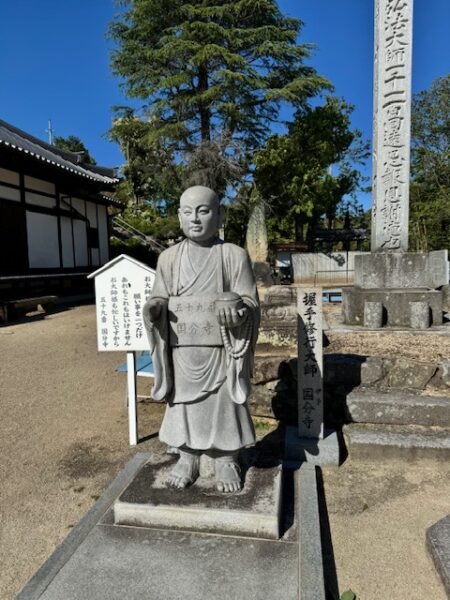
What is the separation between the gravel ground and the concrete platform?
304 millimetres

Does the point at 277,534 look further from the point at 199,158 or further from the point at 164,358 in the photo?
the point at 199,158

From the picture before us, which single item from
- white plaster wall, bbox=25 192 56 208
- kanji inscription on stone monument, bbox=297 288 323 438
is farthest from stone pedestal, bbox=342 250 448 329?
white plaster wall, bbox=25 192 56 208

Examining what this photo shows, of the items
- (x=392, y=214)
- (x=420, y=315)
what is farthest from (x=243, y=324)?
(x=392, y=214)

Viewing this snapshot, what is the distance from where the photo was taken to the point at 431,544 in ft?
8.02

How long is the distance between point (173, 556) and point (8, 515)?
151cm

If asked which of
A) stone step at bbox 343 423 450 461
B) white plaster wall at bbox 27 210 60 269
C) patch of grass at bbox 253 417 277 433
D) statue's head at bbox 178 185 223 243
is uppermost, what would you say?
white plaster wall at bbox 27 210 60 269

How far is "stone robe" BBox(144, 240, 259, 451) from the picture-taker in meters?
2.62

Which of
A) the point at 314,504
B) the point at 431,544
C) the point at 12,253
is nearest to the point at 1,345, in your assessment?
the point at 12,253

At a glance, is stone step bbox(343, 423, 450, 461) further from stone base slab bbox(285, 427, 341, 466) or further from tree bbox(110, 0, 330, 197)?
tree bbox(110, 0, 330, 197)

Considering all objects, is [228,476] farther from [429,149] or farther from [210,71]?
[429,149]

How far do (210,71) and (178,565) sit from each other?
1930 centimetres

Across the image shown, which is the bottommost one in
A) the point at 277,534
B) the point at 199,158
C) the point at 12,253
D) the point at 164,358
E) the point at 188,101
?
the point at 277,534

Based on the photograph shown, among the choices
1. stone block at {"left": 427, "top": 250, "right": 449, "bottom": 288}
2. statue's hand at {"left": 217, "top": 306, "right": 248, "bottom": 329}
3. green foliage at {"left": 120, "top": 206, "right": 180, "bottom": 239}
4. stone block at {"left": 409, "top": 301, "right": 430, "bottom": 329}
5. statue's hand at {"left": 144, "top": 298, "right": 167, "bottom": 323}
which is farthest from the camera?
green foliage at {"left": 120, "top": 206, "right": 180, "bottom": 239}

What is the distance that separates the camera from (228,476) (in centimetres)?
271
